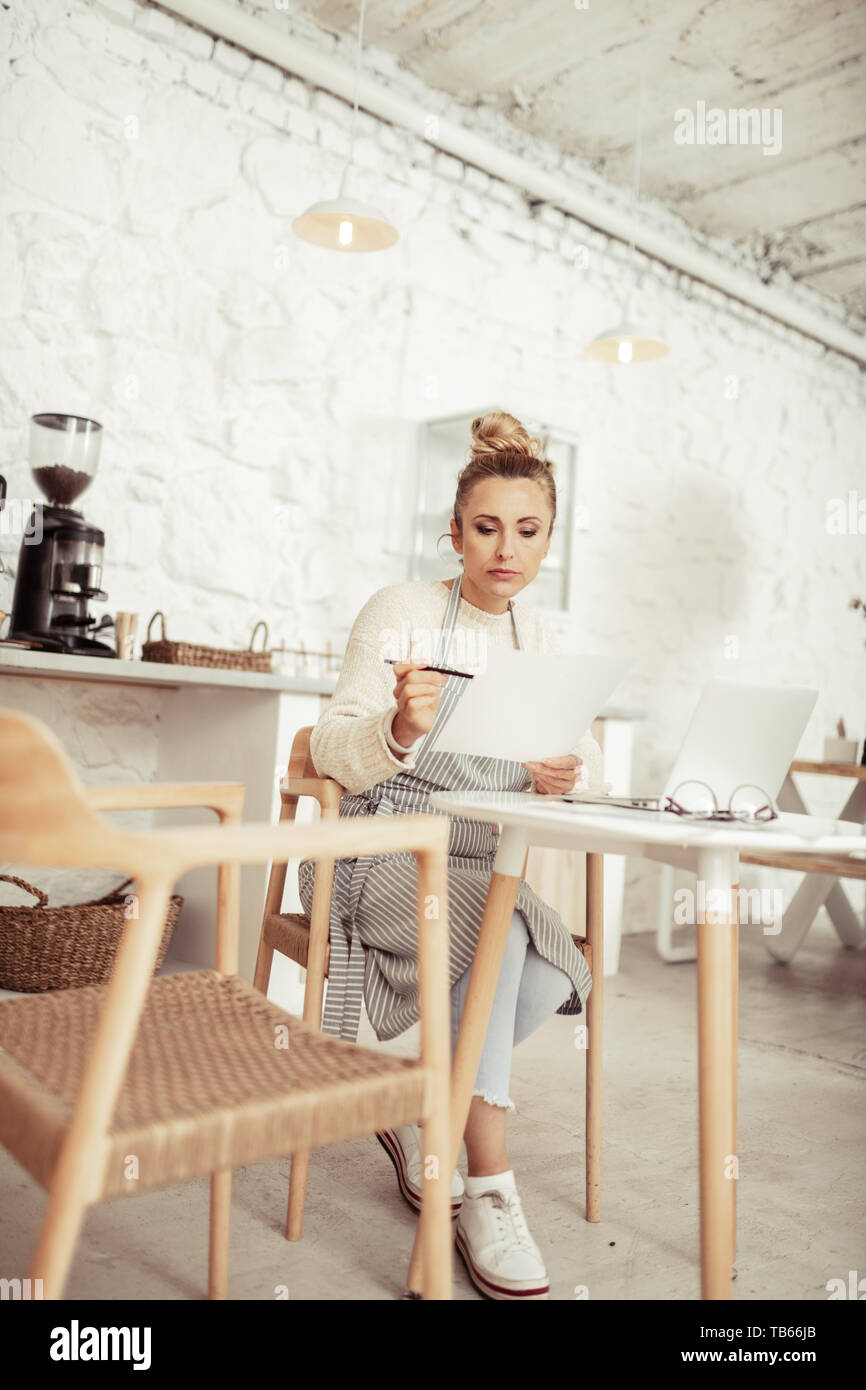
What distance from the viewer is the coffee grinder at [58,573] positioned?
2.38m

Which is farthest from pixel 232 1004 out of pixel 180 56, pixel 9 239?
pixel 180 56

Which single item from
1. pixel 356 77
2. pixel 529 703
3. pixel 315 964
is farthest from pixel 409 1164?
pixel 356 77

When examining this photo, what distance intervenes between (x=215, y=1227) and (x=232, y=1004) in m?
0.30

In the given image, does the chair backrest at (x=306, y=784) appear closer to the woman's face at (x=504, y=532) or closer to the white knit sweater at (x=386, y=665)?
the white knit sweater at (x=386, y=665)

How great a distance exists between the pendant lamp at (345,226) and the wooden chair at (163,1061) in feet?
6.91

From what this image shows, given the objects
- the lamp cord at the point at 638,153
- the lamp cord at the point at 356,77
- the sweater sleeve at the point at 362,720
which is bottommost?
the sweater sleeve at the point at 362,720

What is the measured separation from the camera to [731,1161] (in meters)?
1.16

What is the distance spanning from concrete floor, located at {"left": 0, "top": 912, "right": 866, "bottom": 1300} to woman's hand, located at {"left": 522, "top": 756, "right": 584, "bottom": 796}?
674 mm

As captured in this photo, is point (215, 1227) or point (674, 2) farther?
point (674, 2)

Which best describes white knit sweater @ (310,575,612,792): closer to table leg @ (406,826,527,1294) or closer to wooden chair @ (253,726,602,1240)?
wooden chair @ (253,726,602,1240)

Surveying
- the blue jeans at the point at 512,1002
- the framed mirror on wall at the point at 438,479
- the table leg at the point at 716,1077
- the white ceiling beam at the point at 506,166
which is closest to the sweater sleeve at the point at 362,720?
the blue jeans at the point at 512,1002

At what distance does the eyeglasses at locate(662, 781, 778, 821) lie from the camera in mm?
1293

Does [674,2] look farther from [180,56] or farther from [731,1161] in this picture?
[731,1161]
